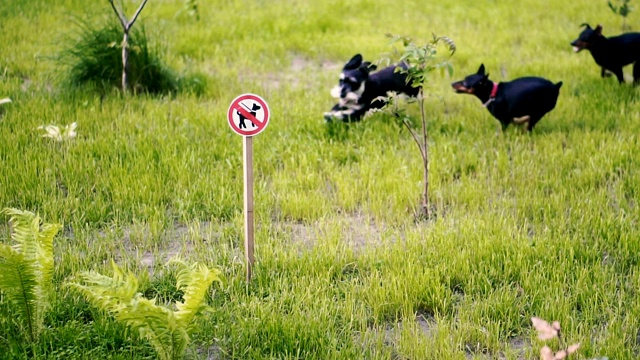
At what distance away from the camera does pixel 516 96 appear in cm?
600

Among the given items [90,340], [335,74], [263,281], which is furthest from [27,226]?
[335,74]

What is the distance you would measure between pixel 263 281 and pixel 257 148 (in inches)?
77.7

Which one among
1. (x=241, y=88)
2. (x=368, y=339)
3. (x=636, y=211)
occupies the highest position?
(x=241, y=88)

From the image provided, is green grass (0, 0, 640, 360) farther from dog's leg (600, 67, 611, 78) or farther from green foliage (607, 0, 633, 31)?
green foliage (607, 0, 633, 31)

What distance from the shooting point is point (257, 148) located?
5934mm

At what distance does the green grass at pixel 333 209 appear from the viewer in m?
3.72

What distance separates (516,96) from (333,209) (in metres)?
1.96

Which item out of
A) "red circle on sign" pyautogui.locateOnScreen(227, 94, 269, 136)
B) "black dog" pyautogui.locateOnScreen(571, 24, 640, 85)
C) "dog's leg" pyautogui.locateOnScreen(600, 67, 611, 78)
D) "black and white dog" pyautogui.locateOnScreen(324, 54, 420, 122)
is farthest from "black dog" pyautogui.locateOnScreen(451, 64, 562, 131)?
"red circle on sign" pyautogui.locateOnScreen(227, 94, 269, 136)

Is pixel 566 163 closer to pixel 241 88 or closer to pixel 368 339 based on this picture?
pixel 368 339

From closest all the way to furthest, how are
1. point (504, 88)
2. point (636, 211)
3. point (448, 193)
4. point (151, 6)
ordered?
point (636, 211) < point (448, 193) < point (504, 88) < point (151, 6)

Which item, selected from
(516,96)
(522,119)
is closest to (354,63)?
(516,96)

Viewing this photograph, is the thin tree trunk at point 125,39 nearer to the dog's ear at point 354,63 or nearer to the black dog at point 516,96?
the dog's ear at point 354,63

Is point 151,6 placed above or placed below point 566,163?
above

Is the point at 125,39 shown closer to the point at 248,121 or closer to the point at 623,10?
the point at 248,121
